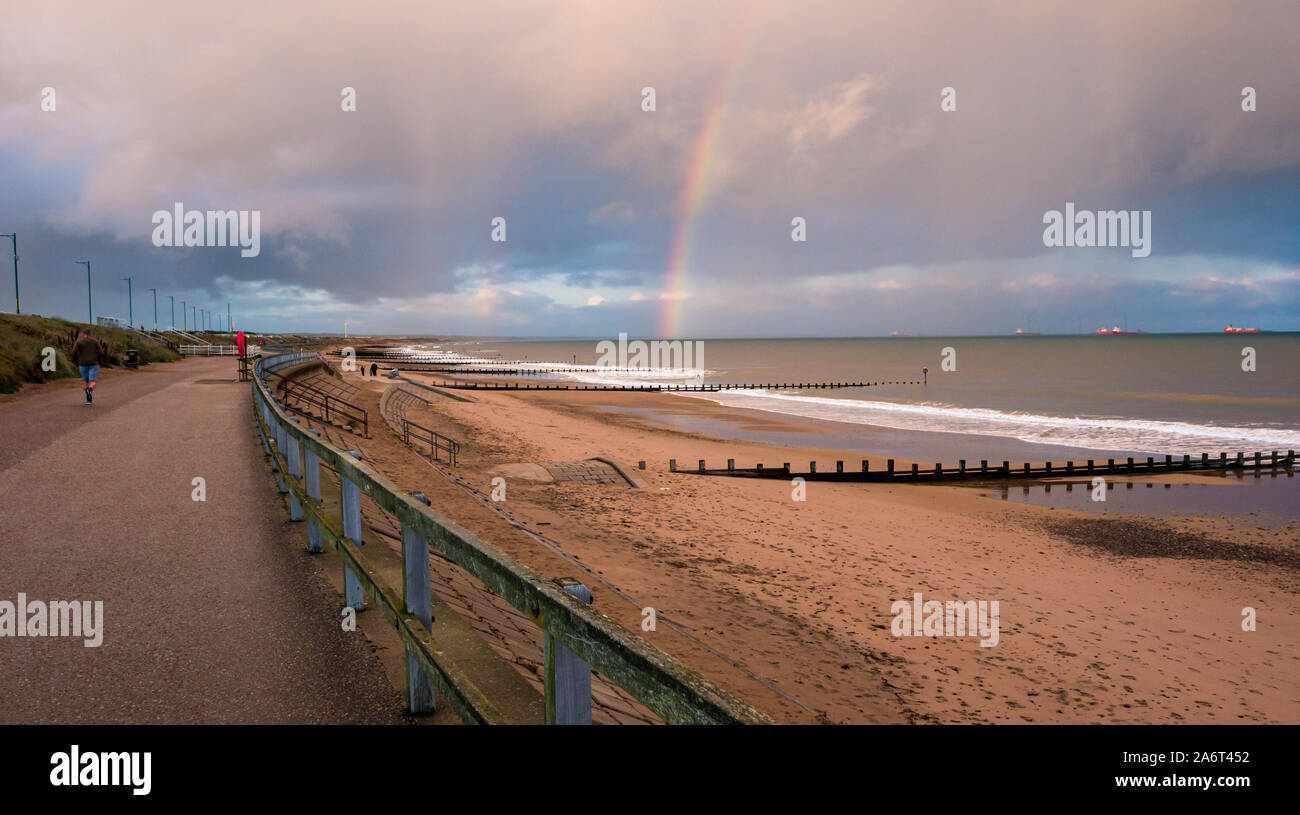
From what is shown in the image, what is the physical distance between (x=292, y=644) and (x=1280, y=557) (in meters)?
22.6

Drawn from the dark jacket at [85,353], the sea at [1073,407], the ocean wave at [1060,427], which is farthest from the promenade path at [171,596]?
the ocean wave at [1060,427]

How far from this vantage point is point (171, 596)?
5730 millimetres

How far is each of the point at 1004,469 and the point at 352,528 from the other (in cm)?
2783

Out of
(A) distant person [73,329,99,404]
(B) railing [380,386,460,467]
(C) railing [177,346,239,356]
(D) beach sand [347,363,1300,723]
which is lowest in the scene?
(D) beach sand [347,363,1300,723]

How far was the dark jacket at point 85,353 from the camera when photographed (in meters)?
18.0

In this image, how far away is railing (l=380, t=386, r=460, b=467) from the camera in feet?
76.3

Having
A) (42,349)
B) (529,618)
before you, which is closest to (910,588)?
(529,618)

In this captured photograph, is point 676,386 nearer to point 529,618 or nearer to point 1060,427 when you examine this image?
point 1060,427

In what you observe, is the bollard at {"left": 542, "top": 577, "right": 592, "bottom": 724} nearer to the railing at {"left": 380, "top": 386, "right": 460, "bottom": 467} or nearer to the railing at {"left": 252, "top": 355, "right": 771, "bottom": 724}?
the railing at {"left": 252, "top": 355, "right": 771, "bottom": 724}

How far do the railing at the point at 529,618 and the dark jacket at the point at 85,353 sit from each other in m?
17.5

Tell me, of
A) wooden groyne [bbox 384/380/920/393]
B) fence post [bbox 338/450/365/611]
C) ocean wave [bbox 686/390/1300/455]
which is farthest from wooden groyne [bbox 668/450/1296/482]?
wooden groyne [bbox 384/380/920/393]

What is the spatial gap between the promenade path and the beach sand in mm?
4978

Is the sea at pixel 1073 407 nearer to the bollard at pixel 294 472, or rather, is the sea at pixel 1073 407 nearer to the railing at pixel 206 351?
the bollard at pixel 294 472

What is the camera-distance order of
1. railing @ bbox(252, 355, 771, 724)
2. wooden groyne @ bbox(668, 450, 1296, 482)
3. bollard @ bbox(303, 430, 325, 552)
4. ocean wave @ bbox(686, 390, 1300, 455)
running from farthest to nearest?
ocean wave @ bbox(686, 390, 1300, 455) < wooden groyne @ bbox(668, 450, 1296, 482) < bollard @ bbox(303, 430, 325, 552) < railing @ bbox(252, 355, 771, 724)
